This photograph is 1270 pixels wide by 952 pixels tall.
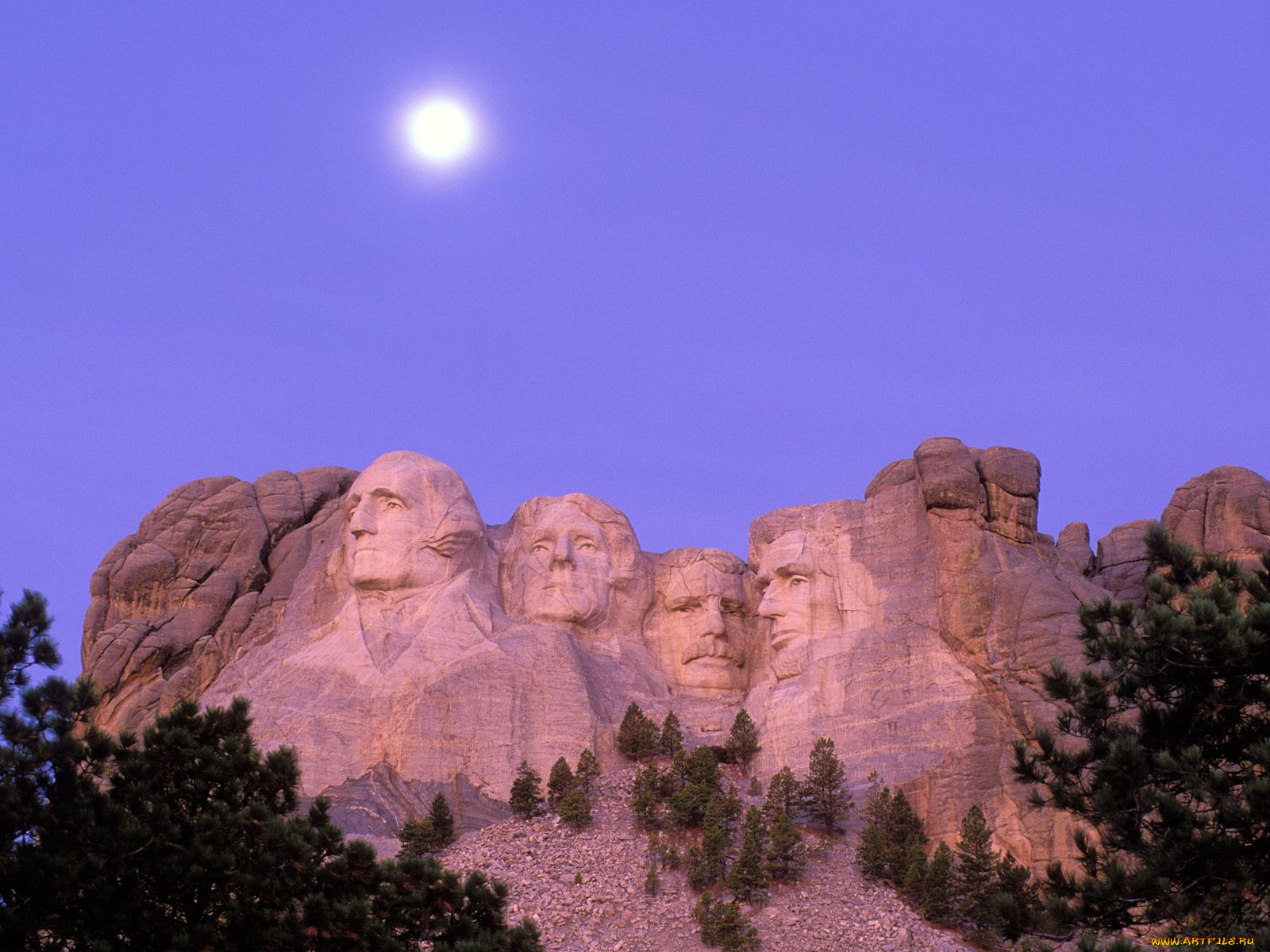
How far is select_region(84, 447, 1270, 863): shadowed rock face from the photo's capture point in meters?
41.0

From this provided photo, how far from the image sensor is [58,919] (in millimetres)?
24938

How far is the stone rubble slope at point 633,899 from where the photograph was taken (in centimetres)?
3428

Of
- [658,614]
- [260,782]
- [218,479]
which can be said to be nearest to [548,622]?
[658,614]

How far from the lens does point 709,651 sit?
1869 inches

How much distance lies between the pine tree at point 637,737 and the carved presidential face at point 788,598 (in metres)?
4.02

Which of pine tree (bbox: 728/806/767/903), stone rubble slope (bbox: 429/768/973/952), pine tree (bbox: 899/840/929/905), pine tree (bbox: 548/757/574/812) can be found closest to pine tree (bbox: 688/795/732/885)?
pine tree (bbox: 728/806/767/903)

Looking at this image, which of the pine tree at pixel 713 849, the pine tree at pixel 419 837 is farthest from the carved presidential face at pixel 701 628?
the pine tree at pixel 419 837

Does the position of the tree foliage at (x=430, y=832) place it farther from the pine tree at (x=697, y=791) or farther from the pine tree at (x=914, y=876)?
the pine tree at (x=914, y=876)

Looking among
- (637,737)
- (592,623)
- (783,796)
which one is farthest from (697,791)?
(592,623)

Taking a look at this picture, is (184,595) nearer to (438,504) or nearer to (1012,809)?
(438,504)

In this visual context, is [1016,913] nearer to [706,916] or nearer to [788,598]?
[706,916]

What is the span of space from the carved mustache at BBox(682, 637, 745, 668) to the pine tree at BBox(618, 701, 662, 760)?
4.82 metres

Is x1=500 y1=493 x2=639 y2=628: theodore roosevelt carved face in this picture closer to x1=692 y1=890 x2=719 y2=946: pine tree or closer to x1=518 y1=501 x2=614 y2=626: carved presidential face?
x1=518 y1=501 x2=614 y2=626: carved presidential face

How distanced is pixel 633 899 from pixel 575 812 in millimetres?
3045
